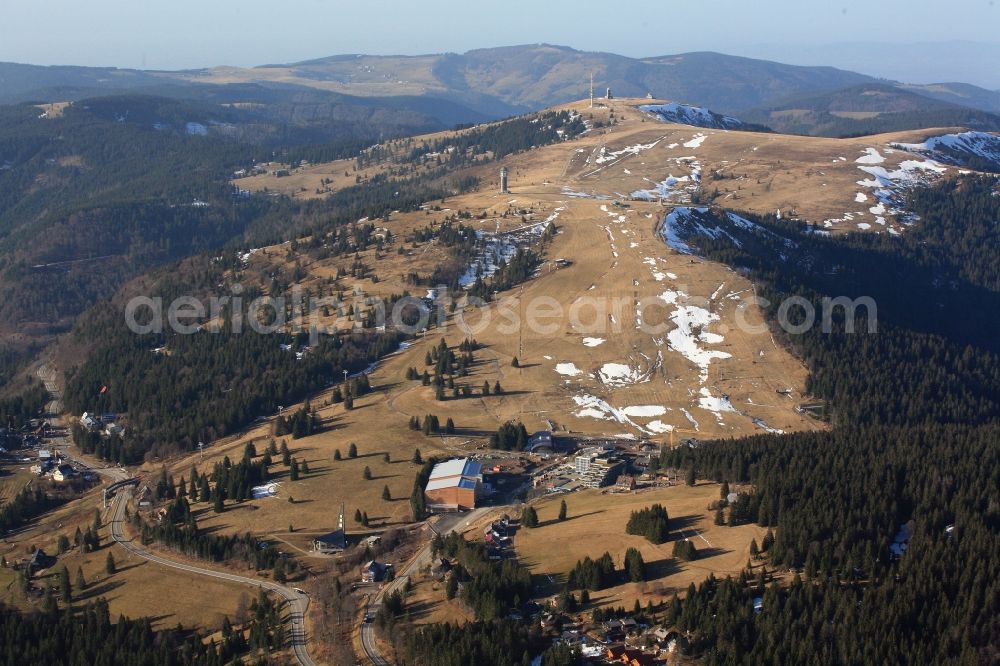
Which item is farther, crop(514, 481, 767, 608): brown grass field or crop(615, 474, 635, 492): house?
crop(615, 474, 635, 492): house

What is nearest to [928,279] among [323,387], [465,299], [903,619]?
[465,299]

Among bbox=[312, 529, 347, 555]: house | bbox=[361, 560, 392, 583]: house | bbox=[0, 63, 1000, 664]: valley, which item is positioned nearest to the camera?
→ bbox=[0, 63, 1000, 664]: valley

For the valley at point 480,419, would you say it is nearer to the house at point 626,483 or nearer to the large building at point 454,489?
the house at point 626,483

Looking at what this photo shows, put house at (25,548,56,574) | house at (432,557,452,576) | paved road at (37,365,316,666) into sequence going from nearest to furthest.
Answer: paved road at (37,365,316,666)
house at (432,557,452,576)
house at (25,548,56,574)

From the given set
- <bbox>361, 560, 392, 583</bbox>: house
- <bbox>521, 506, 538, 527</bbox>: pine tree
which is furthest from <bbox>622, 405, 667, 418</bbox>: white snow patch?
<bbox>361, 560, 392, 583</bbox>: house

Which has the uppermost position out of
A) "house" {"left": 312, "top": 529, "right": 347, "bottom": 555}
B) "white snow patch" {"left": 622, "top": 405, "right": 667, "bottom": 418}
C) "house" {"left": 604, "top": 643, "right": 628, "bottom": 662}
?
"white snow patch" {"left": 622, "top": 405, "right": 667, "bottom": 418}

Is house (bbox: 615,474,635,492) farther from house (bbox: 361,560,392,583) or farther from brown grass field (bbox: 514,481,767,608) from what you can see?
house (bbox: 361,560,392,583)

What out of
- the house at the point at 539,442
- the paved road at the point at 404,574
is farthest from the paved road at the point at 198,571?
the house at the point at 539,442

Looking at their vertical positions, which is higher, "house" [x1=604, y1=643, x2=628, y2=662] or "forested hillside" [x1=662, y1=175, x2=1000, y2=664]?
"forested hillside" [x1=662, y1=175, x2=1000, y2=664]
